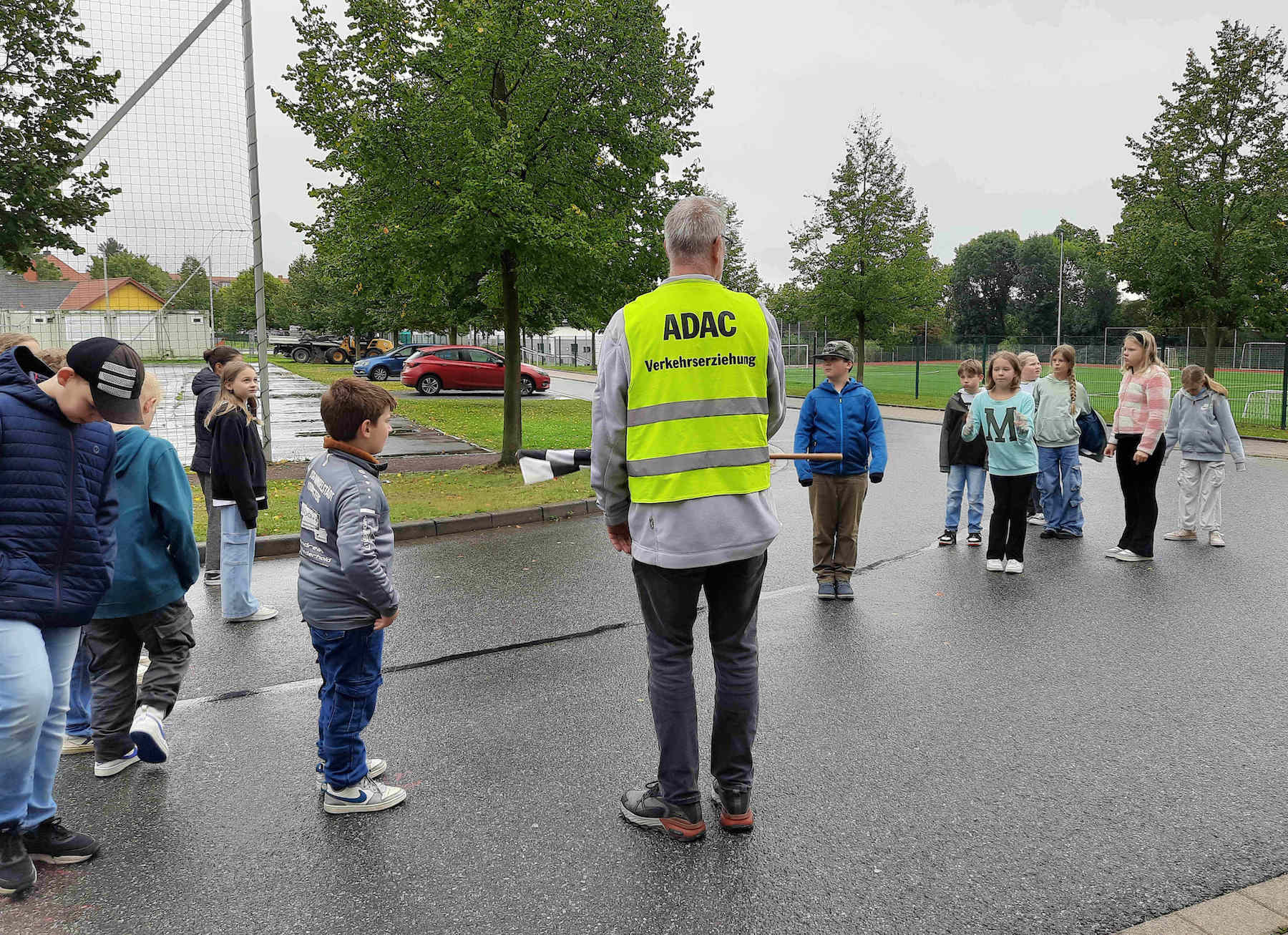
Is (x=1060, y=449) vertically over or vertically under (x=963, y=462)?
over

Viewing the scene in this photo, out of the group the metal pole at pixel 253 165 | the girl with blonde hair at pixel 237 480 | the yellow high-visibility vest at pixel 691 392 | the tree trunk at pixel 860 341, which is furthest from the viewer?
the tree trunk at pixel 860 341

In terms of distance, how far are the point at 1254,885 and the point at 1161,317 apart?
106ft

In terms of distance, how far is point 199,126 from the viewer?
11.7m

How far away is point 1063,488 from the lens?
27.4 feet

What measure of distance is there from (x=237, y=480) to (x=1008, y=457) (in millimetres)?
5484

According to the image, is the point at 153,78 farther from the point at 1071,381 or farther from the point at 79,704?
the point at 1071,381

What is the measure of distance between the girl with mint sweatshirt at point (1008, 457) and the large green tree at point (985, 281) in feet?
264

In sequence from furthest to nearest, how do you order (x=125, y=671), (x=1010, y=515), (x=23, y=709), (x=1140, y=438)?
(x=1140, y=438) → (x=1010, y=515) → (x=125, y=671) → (x=23, y=709)

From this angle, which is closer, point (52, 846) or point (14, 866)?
point (14, 866)

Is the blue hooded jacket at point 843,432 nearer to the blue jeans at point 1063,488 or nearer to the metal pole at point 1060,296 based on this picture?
the blue jeans at point 1063,488

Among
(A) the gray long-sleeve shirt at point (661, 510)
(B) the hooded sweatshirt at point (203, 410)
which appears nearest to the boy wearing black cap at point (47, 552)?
(A) the gray long-sleeve shirt at point (661, 510)

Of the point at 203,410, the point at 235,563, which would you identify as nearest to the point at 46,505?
the point at 235,563

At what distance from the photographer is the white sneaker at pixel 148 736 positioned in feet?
11.7

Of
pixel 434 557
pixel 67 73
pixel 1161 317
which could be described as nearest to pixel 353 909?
pixel 434 557
